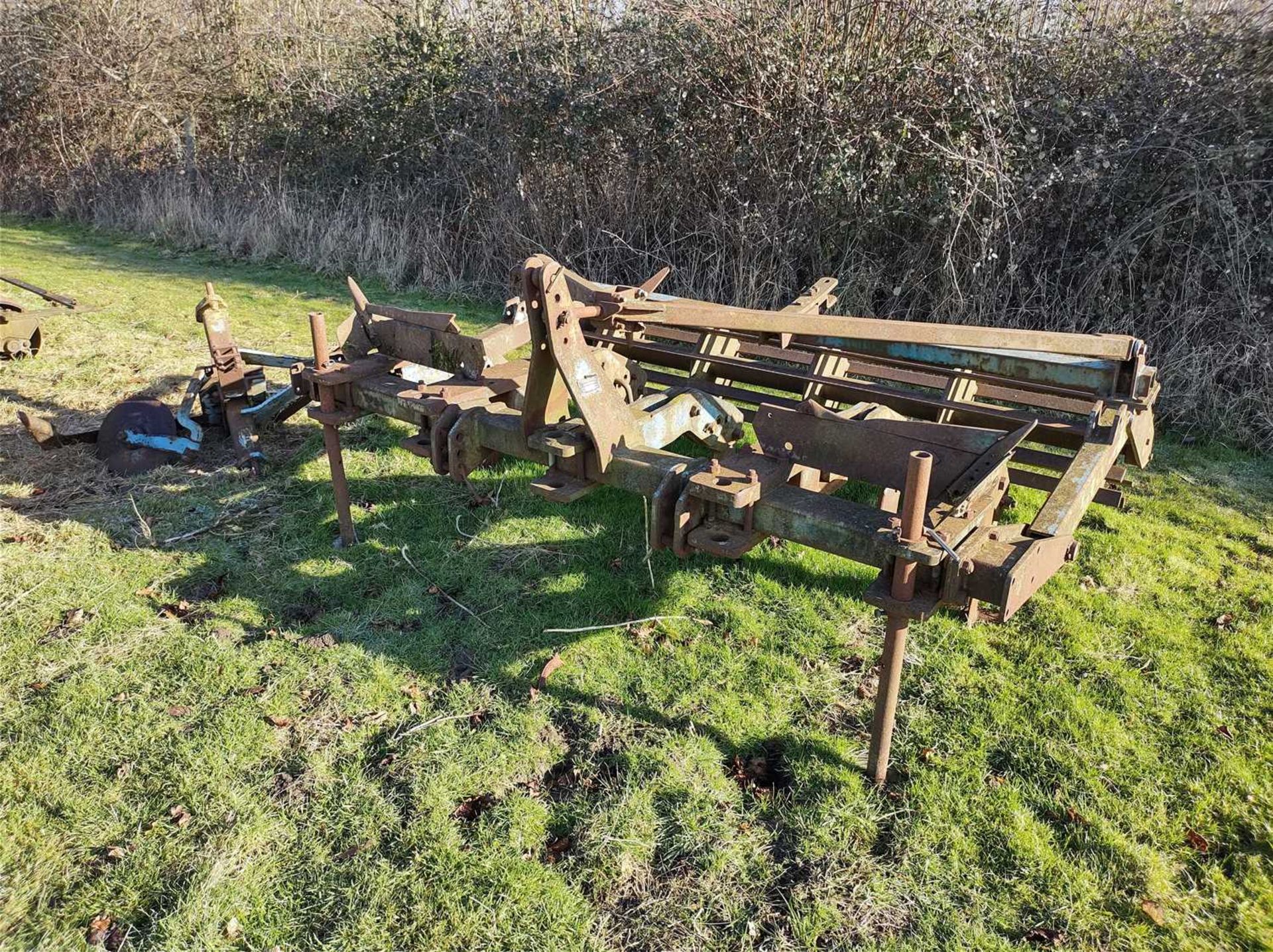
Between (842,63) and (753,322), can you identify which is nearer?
(753,322)

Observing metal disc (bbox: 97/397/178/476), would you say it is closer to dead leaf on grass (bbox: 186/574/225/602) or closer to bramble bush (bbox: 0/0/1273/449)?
dead leaf on grass (bbox: 186/574/225/602)

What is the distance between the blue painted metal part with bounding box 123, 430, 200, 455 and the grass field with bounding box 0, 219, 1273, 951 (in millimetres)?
356

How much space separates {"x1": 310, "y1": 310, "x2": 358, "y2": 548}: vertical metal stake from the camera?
14.0ft

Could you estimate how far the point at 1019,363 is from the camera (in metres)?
3.94

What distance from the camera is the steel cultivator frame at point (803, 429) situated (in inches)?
104

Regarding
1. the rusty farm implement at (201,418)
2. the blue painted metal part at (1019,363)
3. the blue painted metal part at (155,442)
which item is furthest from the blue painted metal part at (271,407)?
the blue painted metal part at (1019,363)

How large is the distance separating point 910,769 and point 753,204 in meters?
6.74

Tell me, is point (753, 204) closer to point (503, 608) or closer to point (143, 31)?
point (503, 608)

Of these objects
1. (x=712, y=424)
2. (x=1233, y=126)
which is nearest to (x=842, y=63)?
(x=1233, y=126)

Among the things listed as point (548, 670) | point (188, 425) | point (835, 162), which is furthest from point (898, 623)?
point (835, 162)

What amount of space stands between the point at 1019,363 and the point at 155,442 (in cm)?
540

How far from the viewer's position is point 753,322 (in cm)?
330

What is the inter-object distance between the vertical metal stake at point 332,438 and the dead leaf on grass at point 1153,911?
394 cm

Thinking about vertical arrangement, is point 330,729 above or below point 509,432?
below
